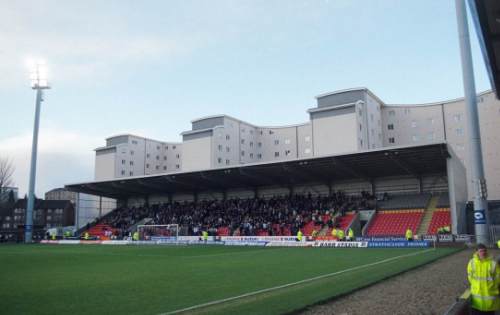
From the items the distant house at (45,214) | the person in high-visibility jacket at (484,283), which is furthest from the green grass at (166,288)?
the distant house at (45,214)

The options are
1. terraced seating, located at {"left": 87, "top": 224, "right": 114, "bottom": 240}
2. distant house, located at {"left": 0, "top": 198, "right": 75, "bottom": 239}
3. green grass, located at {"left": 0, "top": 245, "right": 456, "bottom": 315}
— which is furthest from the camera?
distant house, located at {"left": 0, "top": 198, "right": 75, "bottom": 239}

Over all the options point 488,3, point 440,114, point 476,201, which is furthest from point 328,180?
point 488,3

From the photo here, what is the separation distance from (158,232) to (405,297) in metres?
42.6

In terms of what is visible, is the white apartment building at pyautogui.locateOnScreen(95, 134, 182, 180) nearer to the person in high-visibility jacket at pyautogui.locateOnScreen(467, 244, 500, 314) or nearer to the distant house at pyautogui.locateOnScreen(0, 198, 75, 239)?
the distant house at pyautogui.locateOnScreen(0, 198, 75, 239)

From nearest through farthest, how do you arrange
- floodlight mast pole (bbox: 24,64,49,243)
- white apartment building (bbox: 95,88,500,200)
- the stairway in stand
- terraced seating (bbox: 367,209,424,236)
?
the stairway in stand < terraced seating (bbox: 367,209,424,236) < white apartment building (bbox: 95,88,500,200) < floodlight mast pole (bbox: 24,64,49,243)

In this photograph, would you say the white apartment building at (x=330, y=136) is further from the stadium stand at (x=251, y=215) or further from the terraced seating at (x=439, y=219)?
the stadium stand at (x=251, y=215)

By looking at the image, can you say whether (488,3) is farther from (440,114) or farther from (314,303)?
(440,114)

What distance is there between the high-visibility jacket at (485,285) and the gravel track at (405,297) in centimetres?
202

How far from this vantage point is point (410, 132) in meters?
57.3

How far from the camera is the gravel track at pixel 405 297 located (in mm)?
8812

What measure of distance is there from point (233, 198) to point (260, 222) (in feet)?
36.4

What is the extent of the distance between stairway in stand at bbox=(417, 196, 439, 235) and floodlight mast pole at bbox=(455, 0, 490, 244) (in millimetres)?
18751

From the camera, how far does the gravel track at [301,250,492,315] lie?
8812 mm

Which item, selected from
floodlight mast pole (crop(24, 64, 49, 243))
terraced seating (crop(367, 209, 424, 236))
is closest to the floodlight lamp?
floodlight mast pole (crop(24, 64, 49, 243))
